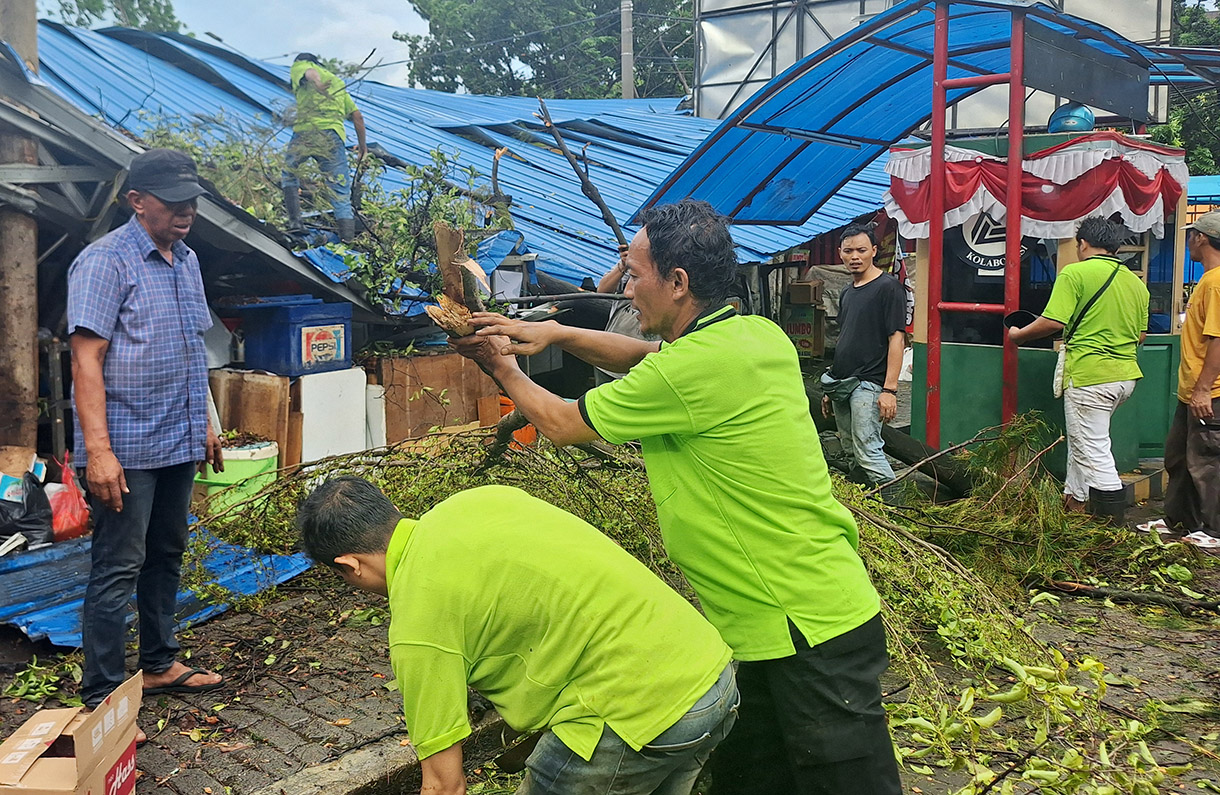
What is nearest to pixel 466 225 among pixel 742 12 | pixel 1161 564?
pixel 1161 564

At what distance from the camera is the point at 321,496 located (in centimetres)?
240

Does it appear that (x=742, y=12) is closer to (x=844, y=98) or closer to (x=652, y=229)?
(x=844, y=98)

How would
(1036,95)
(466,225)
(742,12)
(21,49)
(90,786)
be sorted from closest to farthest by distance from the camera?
(90,786)
(21,49)
(466,225)
(1036,95)
(742,12)

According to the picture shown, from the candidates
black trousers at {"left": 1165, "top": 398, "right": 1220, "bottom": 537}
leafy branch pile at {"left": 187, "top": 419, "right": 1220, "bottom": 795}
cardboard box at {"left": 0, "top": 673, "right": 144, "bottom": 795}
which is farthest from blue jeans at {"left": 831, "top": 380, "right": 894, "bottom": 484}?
cardboard box at {"left": 0, "top": 673, "right": 144, "bottom": 795}

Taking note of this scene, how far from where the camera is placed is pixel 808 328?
1409cm

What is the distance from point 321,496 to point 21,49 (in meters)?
5.74

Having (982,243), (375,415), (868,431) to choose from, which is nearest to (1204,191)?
(982,243)

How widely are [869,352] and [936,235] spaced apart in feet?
4.30

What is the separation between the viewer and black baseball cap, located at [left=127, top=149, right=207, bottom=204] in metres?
3.86

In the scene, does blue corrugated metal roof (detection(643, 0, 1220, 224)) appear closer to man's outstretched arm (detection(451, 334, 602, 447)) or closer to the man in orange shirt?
→ the man in orange shirt

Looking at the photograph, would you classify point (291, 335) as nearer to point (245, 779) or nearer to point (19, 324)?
point (19, 324)

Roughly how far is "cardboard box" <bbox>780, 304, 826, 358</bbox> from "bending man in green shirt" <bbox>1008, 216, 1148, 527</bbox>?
23.5 feet

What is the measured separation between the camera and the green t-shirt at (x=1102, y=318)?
258 inches

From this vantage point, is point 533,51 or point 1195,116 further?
point 533,51
